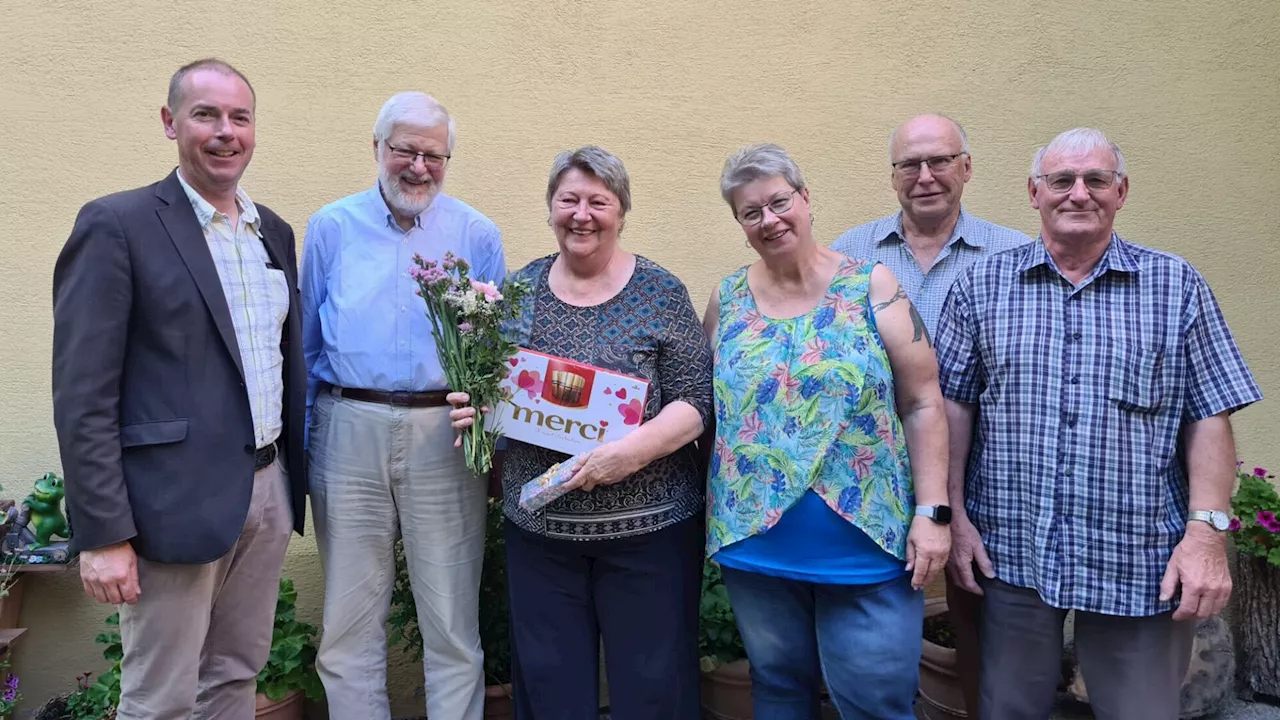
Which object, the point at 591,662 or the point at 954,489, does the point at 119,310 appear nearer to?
the point at 591,662

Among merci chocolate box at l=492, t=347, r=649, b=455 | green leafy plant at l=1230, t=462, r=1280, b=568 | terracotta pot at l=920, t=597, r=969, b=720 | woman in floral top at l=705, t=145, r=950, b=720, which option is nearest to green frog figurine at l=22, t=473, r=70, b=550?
→ merci chocolate box at l=492, t=347, r=649, b=455

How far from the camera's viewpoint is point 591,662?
267cm

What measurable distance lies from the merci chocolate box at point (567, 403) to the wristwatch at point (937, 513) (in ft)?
2.64

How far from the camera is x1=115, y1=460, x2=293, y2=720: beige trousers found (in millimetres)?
2287

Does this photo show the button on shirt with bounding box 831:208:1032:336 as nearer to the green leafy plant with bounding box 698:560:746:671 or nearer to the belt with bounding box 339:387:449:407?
the green leafy plant with bounding box 698:560:746:671

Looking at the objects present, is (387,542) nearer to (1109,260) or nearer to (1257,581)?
(1109,260)

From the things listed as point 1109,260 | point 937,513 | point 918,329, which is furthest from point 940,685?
point 1109,260

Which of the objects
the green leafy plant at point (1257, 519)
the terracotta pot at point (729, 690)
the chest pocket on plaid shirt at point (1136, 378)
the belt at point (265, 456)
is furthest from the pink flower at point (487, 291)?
the green leafy plant at point (1257, 519)

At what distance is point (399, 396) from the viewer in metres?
2.82

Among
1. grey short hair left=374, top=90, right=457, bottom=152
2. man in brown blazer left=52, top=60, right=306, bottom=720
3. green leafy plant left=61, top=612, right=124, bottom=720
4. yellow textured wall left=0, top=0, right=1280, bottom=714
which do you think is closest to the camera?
man in brown blazer left=52, top=60, right=306, bottom=720

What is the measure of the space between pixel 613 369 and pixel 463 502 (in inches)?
31.4

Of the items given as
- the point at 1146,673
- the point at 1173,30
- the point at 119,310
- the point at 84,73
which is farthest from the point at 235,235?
the point at 1173,30

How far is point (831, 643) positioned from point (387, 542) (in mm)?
1495

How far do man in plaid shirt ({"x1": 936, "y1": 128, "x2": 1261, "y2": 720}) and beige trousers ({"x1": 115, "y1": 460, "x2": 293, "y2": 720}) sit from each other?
6.66 ft
